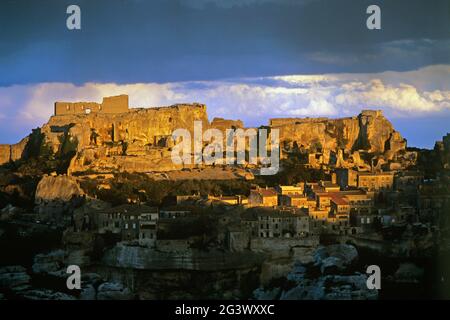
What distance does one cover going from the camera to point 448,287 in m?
28.7

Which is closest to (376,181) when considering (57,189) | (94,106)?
(57,189)

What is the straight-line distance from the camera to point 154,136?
137ft

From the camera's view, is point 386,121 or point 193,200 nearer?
point 193,200

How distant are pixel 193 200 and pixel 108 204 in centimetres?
221

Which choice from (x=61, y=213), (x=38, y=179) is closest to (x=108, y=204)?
(x=61, y=213)

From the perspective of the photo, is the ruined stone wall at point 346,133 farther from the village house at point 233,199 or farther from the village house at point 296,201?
the village house at point 296,201

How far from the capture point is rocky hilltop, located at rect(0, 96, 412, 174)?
127 feet

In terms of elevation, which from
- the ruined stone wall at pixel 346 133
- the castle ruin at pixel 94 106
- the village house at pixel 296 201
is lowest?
the village house at pixel 296 201

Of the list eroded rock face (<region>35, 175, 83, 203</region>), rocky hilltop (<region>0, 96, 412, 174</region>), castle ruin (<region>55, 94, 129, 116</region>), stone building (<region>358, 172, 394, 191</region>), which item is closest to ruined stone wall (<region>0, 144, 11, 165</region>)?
rocky hilltop (<region>0, 96, 412, 174</region>)

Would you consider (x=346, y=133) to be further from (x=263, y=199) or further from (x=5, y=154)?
(x=5, y=154)

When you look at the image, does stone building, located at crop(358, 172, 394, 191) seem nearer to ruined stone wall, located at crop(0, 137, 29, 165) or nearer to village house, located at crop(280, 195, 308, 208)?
village house, located at crop(280, 195, 308, 208)

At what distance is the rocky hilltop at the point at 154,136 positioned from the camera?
38.8 meters

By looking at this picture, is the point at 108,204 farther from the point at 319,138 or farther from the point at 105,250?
the point at 319,138

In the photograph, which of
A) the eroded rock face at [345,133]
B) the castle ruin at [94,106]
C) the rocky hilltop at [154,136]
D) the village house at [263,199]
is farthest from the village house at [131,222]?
the castle ruin at [94,106]
